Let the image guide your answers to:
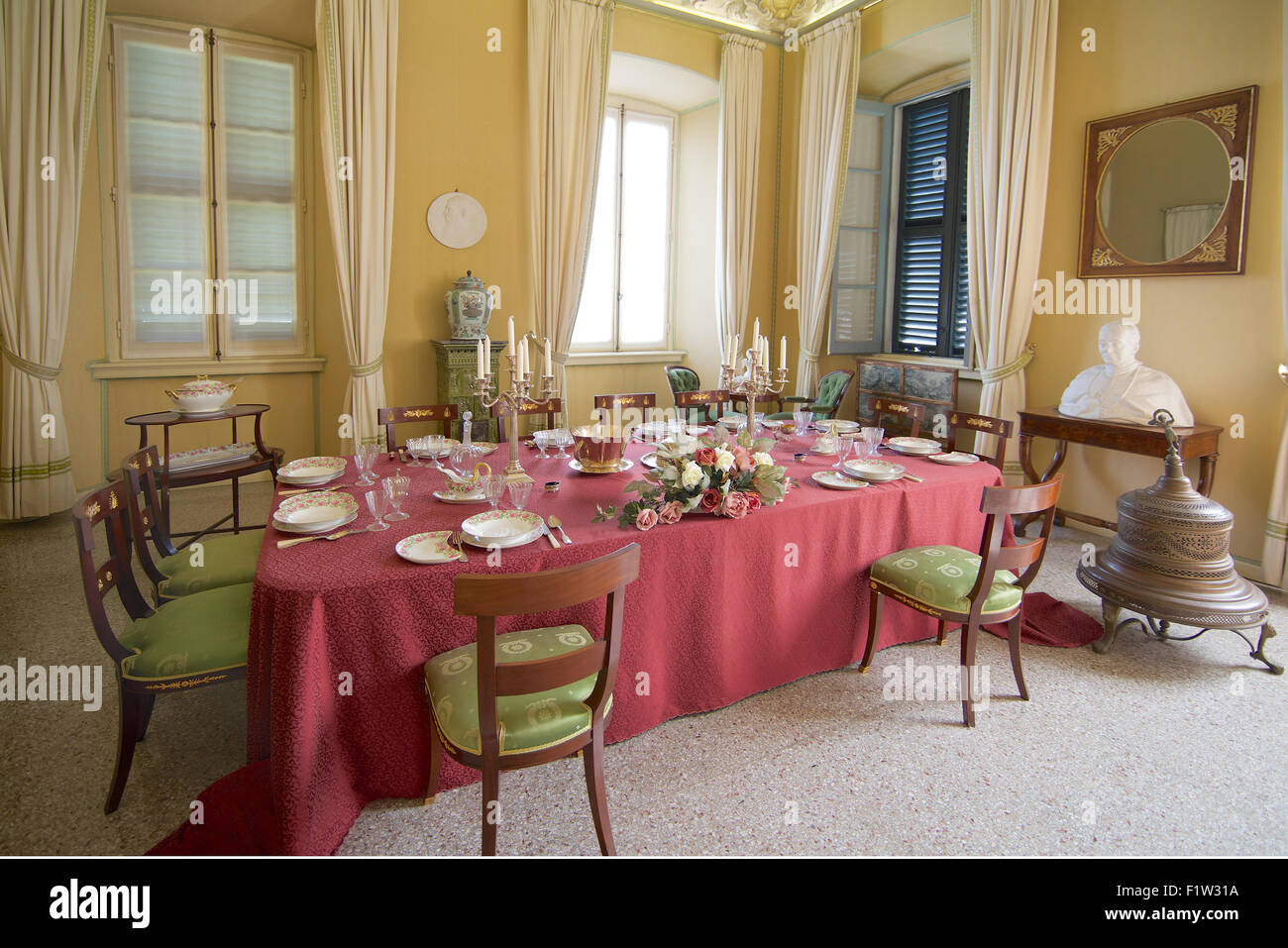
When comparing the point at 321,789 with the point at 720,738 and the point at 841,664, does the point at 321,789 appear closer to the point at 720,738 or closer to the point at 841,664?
the point at 720,738

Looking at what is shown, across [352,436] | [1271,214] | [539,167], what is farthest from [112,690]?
[1271,214]

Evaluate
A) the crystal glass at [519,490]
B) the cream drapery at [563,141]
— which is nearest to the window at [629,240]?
the cream drapery at [563,141]

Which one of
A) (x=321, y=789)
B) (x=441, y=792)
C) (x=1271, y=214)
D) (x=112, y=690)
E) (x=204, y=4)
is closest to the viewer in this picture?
(x=321, y=789)

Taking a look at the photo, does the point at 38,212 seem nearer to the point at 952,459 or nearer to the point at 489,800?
the point at 489,800

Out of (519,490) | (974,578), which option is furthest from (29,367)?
(974,578)

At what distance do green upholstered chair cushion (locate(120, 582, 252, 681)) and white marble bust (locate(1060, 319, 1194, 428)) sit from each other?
423 cm

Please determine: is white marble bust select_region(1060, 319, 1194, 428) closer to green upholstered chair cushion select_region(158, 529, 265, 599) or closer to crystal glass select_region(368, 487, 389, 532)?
crystal glass select_region(368, 487, 389, 532)

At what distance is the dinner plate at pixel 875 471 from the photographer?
9.75 feet

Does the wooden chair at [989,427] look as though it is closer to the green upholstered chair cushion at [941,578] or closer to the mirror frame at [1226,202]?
the green upholstered chair cushion at [941,578]

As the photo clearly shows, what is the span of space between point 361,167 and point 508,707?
13.9 feet

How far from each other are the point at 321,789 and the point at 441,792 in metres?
0.38

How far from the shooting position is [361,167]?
16.1ft

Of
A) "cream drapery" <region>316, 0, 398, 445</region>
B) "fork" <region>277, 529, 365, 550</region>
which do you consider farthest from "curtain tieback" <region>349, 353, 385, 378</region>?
"fork" <region>277, 529, 365, 550</region>

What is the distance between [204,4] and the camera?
4844 mm
